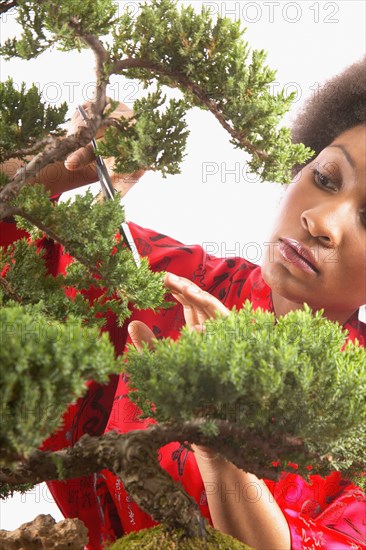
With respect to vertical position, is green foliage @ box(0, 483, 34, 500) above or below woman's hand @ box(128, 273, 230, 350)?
below

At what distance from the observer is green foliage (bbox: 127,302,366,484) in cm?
83

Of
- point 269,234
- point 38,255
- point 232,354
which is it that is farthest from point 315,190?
point 232,354

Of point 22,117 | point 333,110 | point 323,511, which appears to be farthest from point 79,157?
point 323,511

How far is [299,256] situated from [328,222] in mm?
99

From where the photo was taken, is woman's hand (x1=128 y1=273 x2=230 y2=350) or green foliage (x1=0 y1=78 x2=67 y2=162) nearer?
green foliage (x1=0 y1=78 x2=67 y2=162)

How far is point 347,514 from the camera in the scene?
59.6 inches

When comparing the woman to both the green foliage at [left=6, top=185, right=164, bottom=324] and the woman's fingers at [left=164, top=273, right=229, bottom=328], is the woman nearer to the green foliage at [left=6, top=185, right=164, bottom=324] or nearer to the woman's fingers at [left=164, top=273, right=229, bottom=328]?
the woman's fingers at [left=164, top=273, right=229, bottom=328]

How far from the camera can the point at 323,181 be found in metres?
1.49

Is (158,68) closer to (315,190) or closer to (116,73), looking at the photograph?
(116,73)

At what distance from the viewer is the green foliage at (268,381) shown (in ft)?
2.72

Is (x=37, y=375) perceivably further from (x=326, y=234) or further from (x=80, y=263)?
(x=326, y=234)

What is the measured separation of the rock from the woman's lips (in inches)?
26.7

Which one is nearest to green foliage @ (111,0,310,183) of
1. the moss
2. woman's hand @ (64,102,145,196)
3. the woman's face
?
woman's hand @ (64,102,145,196)

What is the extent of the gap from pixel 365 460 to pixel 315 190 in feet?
2.21
